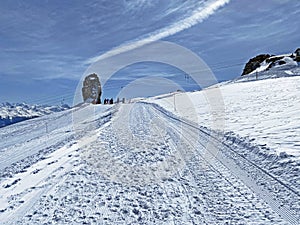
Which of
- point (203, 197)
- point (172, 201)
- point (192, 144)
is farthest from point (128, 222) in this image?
point (192, 144)

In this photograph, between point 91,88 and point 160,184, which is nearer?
point 160,184

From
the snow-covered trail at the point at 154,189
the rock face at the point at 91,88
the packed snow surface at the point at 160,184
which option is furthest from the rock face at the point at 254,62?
the snow-covered trail at the point at 154,189

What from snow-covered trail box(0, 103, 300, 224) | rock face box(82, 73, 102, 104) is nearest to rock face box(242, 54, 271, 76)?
rock face box(82, 73, 102, 104)

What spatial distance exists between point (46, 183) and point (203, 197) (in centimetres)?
359

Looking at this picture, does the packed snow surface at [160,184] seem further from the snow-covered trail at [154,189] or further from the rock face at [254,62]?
the rock face at [254,62]

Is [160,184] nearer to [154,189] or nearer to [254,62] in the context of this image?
[154,189]

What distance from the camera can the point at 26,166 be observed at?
813cm

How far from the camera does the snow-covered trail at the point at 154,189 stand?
4387mm

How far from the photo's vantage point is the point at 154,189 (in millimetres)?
5559

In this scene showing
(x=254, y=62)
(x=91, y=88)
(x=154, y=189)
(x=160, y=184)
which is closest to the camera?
(x=154, y=189)

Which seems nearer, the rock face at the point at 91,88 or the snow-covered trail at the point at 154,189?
the snow-covered trail at the point at 154,189

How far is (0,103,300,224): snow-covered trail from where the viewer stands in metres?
4.39

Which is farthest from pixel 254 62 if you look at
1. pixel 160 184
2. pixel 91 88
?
pixel 160 184

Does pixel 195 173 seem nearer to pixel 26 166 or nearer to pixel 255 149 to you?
pixel 255 149
